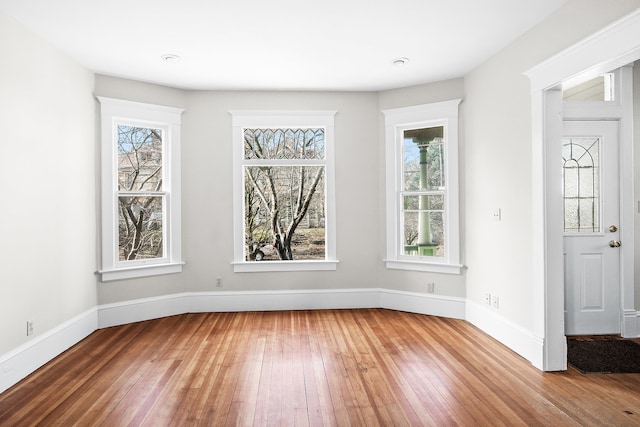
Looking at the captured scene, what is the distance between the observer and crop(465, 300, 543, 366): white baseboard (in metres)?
3.37

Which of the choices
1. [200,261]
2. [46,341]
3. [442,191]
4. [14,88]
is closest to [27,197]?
[14,88]

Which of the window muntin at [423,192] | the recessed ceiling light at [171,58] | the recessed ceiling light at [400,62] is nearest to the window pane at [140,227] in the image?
the recessed ceiling light at [171,58]

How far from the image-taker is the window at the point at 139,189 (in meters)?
4.52

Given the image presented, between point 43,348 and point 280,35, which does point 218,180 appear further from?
point 43,348

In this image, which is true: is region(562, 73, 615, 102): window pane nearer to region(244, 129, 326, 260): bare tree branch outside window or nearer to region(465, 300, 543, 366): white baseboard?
region(465, 300, 543, 366): white baseboard

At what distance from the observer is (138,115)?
15.4 ft

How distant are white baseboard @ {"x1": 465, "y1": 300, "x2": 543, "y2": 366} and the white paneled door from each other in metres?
0.76

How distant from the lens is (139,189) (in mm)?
4805

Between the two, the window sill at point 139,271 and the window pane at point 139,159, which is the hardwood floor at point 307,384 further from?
the window pane at point 139,159

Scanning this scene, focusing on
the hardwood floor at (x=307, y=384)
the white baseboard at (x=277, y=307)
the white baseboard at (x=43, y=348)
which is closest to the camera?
the hardwood floor at (x=307, y=384)

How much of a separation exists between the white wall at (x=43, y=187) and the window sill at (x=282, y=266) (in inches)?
64.2

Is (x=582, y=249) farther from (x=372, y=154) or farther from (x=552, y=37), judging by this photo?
(x=372, y=154)

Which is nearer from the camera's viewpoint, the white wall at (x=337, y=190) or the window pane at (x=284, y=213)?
the white wall at (x=337, y=190)

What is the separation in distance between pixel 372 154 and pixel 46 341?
12.8ft
